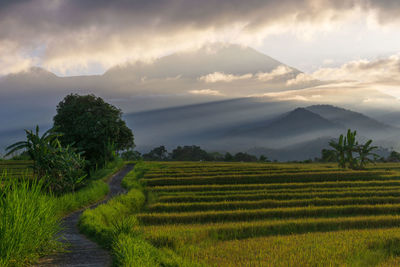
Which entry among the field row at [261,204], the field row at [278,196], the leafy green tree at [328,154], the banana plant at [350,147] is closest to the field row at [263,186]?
the field row at [278,196]

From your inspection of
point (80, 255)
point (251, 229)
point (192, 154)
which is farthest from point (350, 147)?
point (192, 154)

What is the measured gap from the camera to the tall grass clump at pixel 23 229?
719 centimetres

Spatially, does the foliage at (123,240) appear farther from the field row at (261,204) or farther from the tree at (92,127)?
the tree at (92,127)

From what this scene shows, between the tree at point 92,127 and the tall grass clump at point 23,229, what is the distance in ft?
109

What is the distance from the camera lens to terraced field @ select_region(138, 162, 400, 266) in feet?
36.4

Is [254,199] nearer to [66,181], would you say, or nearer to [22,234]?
[66,181]

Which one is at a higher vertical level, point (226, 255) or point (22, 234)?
point (22, 234)

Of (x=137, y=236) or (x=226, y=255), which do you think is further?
(x=226, y=255)

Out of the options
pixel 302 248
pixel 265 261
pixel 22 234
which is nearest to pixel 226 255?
pixel 265 261

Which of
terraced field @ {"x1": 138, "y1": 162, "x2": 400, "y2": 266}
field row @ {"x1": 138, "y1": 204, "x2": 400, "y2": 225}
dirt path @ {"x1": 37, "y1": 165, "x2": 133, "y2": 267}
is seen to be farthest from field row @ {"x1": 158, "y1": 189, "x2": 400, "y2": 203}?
dirt path @ {"x1": 37, "y1": 165, "x2": 133, "y2": 267}

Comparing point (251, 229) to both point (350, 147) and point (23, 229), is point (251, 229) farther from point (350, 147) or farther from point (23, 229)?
point (350, 147)

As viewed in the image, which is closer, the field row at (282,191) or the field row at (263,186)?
the field row at (282,191)

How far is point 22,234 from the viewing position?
295 inches

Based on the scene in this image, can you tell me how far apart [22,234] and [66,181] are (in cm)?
1564
